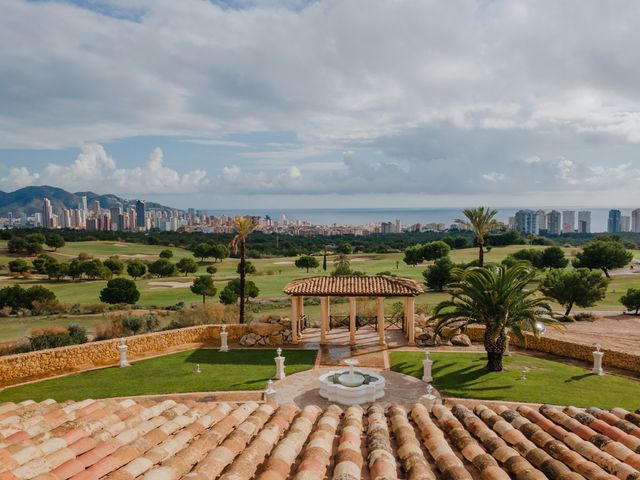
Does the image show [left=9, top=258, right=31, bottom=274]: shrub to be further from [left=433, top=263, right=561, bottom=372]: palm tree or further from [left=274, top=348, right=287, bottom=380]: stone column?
[left=433, top=263, right=561, bottom=372]: palm tree

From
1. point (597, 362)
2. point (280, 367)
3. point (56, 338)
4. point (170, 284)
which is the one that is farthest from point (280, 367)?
point (170, 284)

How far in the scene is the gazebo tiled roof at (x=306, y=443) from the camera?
5305 mm

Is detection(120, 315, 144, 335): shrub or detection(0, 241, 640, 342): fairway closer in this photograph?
detection(120, 315, 144, 335): shrub

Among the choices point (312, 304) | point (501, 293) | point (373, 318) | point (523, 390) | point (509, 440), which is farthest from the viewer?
point (312, 304)

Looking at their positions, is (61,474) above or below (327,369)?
above

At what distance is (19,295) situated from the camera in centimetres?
3359

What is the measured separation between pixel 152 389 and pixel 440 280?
35.4 metres

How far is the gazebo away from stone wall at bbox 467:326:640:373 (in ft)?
11.0

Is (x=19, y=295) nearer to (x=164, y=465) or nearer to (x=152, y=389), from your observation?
(x=152, y=389)

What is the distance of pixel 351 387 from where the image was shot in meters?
14.7

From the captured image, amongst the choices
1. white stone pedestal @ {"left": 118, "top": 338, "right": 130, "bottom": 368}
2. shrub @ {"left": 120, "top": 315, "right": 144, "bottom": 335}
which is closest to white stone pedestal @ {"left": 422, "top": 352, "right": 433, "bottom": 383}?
white stone pedestal @ {"left": 118, "top": 338, "right": 130, "bottom": 368}

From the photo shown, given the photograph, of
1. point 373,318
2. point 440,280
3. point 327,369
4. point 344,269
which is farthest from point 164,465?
point 440,280

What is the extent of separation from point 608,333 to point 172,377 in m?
23.8

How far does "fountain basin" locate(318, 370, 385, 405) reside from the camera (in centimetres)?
1452
